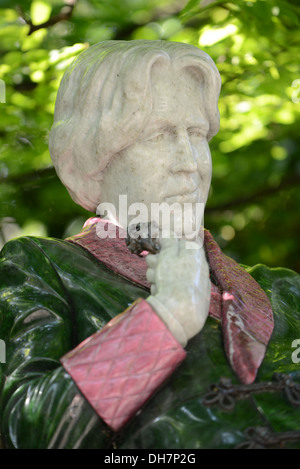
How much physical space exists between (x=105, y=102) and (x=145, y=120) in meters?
0.14

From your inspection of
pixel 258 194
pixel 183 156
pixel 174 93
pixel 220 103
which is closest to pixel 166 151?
pixel 183 156

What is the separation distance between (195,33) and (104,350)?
242 centimetres

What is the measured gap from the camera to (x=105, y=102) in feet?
6.77

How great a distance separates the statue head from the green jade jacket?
0.24m

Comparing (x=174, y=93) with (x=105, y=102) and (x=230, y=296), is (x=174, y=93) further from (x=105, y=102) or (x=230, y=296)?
(x=230, y=296)

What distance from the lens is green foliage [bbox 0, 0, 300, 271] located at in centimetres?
355

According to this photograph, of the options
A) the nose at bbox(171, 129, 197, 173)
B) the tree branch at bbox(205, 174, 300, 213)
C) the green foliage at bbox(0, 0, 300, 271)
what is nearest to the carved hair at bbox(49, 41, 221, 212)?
the nose at bbox(171, 129, 197, 173)

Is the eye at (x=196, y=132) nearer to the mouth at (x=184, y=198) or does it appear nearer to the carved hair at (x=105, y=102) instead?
the carved hair at (x=105, y=102)

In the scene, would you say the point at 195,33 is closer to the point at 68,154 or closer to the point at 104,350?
the point at 68,154

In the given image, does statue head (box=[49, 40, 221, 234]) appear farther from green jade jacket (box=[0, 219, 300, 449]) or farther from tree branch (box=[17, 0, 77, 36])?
tree branch (box=[17, 0, 77, 36])

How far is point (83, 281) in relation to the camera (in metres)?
1.97

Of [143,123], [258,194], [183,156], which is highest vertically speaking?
[143,123]

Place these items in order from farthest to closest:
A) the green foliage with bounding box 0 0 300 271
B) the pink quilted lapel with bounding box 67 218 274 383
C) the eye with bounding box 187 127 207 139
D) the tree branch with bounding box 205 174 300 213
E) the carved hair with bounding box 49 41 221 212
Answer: the tree branch with bounding box 205 174 300 213, the green foliage with bounding box 0 0 300 271, the eye with bounding box 187 127 207 139, the carved hair with bounding box 49 41 221 212, the pink quilted lapel with bounding box 67 218 274 383
